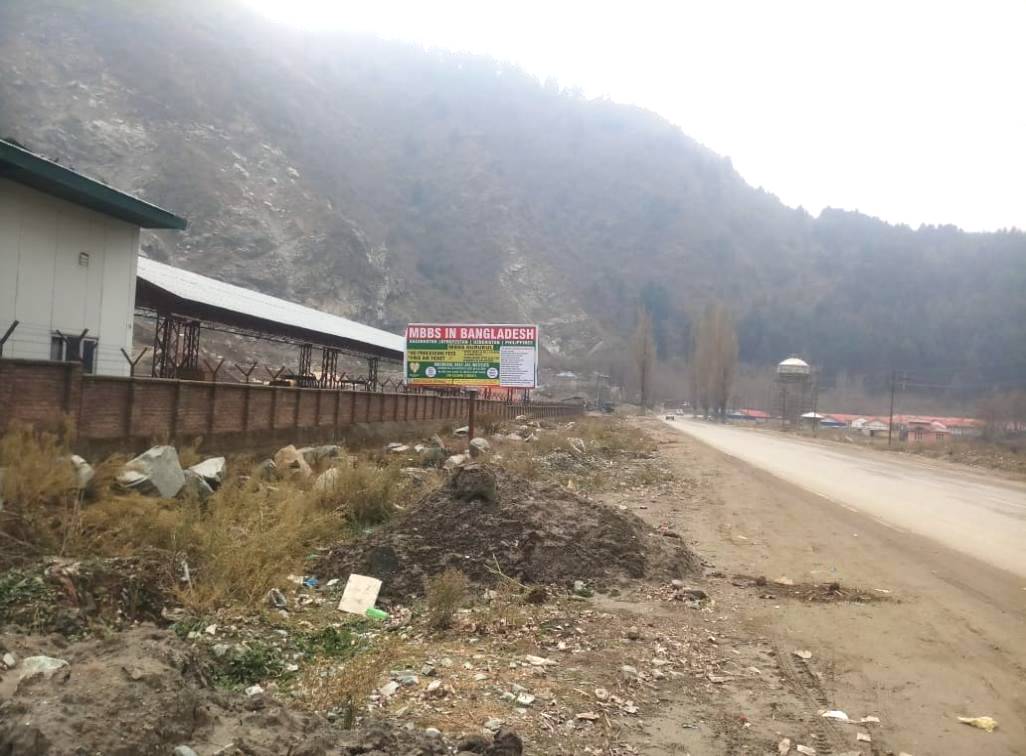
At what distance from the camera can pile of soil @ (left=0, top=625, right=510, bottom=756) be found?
317cm

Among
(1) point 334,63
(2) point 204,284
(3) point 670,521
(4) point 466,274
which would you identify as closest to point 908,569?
(3) point 670,521

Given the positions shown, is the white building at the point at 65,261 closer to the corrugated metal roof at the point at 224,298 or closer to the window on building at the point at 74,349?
the window on building at the point at 74,349

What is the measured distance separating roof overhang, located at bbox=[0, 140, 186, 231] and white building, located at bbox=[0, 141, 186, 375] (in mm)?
22

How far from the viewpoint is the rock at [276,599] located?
275 inches

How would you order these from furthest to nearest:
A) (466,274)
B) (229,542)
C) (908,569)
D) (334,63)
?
(334,63)
(466,274)
(908,569)
(229,542)

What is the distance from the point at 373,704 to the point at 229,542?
330 cm

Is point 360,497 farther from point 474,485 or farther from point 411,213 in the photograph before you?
point 411,213

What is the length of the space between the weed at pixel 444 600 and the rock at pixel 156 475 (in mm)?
4908

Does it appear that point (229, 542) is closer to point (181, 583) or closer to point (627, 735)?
point (181, 583)

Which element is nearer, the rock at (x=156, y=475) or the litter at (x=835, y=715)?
the litter at (x=835, y=715)

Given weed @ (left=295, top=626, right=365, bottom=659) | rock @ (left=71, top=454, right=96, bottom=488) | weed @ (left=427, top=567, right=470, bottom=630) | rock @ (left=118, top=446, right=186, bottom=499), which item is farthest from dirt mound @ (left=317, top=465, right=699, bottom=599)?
rock @ (left=71, top=454, right=96, bottom=488)

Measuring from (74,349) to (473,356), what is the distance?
1036cm

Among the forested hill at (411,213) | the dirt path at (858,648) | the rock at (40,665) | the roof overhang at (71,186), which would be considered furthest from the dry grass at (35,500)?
the forested hill at (411,213)

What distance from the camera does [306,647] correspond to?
5965 millimetres
